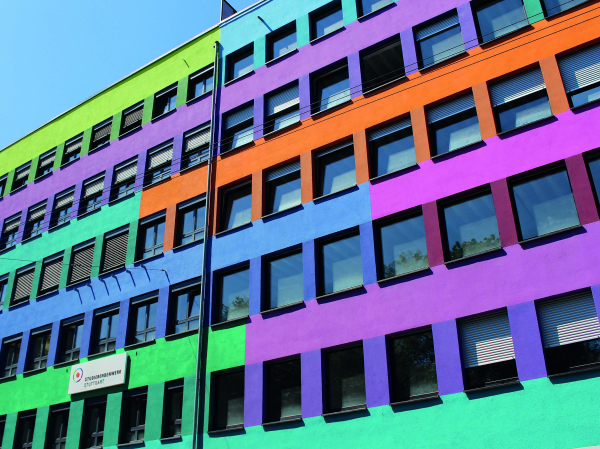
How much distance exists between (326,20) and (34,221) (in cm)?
1594

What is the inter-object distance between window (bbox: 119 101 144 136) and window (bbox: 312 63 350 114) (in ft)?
28.3

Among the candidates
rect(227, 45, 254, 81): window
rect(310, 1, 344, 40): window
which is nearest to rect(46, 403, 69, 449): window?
rect(227, 45, 254, 81): window

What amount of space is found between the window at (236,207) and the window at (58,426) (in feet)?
27.4

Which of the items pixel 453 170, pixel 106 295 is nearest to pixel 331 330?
pixel 453 170

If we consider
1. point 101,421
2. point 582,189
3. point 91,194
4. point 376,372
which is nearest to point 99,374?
point 101,421

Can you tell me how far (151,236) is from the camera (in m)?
23.2

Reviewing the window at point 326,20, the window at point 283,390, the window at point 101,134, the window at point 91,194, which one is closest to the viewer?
the window at point 283,390

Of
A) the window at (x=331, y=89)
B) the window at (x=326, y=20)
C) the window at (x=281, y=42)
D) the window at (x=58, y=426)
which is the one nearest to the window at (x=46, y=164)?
the window at (x=58, y=426)

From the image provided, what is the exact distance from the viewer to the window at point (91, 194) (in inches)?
1026

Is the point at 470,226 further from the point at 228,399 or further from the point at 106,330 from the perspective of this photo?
the point at 106,330

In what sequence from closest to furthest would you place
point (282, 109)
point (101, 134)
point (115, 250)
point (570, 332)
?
point (570, 332)
point (282, 109)
point (115, 250)
point (101, 134)

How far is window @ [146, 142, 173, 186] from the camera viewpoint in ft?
79.4

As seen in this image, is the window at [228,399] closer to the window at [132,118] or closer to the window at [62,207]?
the window at [62,207]

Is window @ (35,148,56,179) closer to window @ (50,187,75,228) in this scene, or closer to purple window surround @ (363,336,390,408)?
window @ (50,187,75,228)
